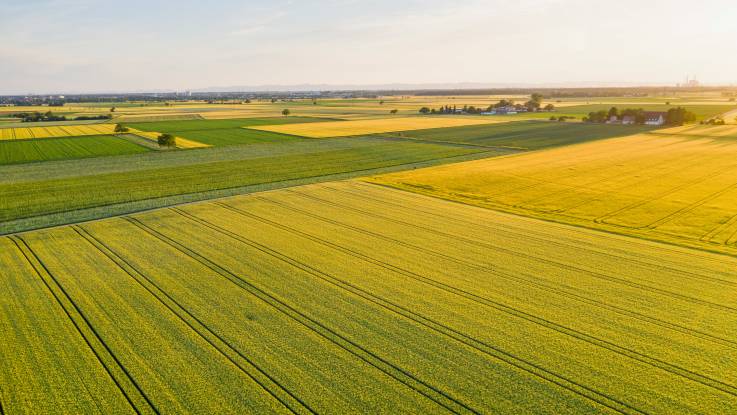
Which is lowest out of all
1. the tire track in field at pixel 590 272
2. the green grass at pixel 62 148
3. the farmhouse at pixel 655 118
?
the tire track in field at pixel 590 272

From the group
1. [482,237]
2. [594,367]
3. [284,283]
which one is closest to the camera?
[594,367]

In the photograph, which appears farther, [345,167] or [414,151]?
[414,151]

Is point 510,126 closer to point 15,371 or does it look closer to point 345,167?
point 345,167

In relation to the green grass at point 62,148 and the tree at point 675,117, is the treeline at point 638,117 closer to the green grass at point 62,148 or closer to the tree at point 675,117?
the tree at point 675,117

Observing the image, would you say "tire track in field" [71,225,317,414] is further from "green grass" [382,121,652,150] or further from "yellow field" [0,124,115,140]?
"yellow field" [0,124,115,140]

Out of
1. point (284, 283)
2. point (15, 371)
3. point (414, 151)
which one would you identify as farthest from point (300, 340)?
point (414, 151)

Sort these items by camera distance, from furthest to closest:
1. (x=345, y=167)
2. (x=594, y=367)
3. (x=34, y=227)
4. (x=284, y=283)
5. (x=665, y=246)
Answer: (x=345, y=167)
(x=34, y=227)
(x=665, y=246)
(x=284, y=283)
(x=594, y=367)

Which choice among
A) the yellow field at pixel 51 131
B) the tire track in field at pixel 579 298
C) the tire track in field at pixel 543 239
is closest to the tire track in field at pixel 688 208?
the tire track in field at pixel 543 239

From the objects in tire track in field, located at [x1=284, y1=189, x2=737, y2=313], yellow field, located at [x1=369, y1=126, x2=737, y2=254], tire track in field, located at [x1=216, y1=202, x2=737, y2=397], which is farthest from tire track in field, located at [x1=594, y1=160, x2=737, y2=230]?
tire track in field, located at [x1=216, y1=202, x2=737, y2=397]
